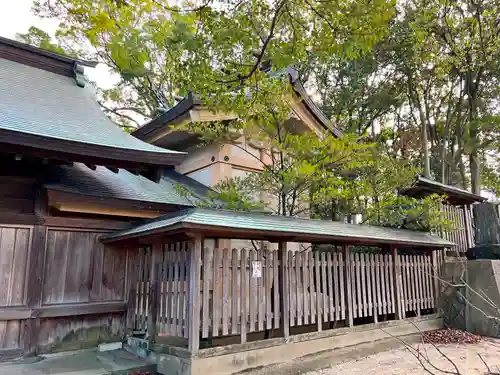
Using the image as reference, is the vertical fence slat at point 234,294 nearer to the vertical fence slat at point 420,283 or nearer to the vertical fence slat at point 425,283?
the vertical fence slat at point 420,283

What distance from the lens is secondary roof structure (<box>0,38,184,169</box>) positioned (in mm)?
5531

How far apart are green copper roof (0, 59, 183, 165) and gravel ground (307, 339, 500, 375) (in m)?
4.74

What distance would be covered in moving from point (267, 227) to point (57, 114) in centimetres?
452

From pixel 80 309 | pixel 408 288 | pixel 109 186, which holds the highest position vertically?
pixel 109 186

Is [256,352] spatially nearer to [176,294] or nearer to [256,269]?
[256,269]

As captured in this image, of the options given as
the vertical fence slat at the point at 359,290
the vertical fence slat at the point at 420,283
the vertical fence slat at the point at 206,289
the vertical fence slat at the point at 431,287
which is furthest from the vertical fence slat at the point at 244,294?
the vertical fence slat at the point at 431,287

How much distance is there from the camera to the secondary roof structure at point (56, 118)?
5531 mm

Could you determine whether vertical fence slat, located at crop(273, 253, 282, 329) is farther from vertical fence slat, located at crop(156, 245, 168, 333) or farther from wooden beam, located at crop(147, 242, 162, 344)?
wooden beam, located at crop(147, 242, 162, 344)

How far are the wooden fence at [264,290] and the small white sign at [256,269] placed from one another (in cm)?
2

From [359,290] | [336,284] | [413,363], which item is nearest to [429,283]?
[359,290]

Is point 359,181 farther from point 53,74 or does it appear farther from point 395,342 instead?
point 53,74

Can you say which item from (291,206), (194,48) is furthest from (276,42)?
(291,206)

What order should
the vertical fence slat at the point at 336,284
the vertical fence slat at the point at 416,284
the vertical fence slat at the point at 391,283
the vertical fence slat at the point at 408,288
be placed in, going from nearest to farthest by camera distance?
the vertical fence slat at the point at 336,284, the vertical fence slat at the point at 391,283, the vertical fence slat at the point at 408,288, the vertical fence slat at the point at 416,284

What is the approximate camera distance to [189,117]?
29.7 feet
